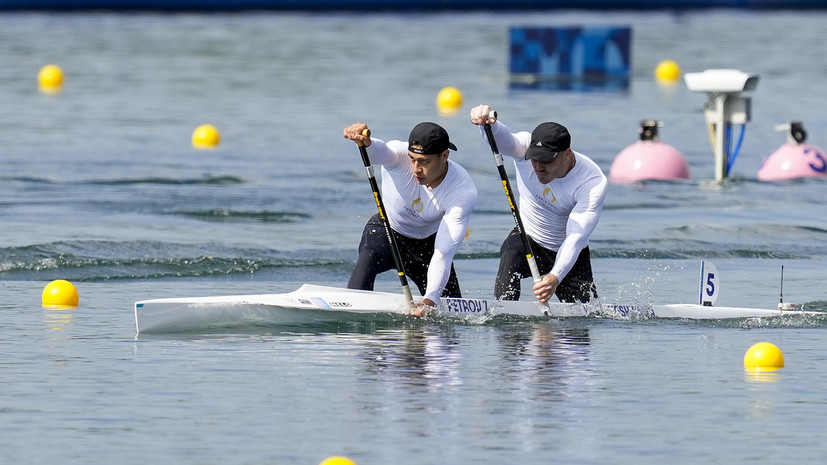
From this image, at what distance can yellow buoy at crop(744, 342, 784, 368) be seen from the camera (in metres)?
10.3

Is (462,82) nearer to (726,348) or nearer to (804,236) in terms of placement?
(804,236)

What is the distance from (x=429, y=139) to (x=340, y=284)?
3.80 metres

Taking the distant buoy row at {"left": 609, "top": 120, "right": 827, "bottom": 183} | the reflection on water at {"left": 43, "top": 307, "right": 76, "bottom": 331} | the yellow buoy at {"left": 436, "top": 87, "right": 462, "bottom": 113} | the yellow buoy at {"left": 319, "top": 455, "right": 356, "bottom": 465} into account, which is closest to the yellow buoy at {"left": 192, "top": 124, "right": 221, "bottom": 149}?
the distant buoy row at {"left": 609, "top": 120, "right": 827, "bottom": 183}

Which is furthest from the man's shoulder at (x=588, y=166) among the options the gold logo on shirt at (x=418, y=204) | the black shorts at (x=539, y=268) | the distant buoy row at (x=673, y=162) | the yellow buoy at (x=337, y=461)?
the distant buoy row at (x=673, y=162)

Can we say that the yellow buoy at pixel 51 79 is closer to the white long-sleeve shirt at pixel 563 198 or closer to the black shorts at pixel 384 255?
the black shorts at pixel 384 255

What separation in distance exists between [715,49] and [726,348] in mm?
35557

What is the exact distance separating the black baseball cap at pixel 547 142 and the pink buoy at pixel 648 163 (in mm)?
10311

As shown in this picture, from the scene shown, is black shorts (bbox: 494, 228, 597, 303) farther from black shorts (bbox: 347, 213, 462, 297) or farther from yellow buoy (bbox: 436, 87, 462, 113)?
yellow buoy (bbox: 436, 87, 462, 113)

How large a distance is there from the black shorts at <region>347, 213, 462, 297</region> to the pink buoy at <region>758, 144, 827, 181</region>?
35.3ft

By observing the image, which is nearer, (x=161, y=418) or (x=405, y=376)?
(x=161, y=418)

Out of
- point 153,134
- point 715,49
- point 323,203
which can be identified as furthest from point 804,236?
point 715,49

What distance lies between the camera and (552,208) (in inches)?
456

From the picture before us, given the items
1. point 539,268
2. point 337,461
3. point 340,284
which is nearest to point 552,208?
point 539,268

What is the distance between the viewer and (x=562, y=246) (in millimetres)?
11359
